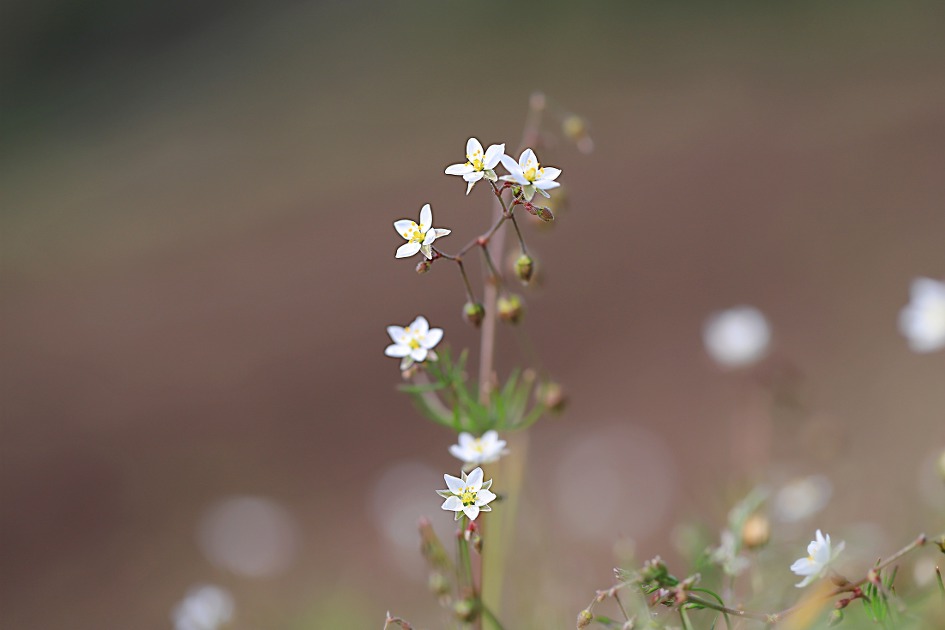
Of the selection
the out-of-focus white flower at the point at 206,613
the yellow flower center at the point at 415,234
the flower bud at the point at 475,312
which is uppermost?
the yellow flower center at the point at 415,234

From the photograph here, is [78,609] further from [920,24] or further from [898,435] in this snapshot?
[920,24]

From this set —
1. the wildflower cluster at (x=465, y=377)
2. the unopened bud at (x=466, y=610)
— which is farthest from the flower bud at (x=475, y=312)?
the unopened bud at (x=466, y=610)

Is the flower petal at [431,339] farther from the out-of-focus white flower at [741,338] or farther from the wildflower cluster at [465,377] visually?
the out-of-focus white flower at [741,338]

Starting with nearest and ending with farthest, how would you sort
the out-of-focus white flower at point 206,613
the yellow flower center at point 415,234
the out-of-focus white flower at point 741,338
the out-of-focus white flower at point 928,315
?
the yellow flower center at point 415,234 < the out-of-focus white flower at point 206,613 < the out-of-focus white flower at point 928,315 < the out-of-focus white flower at point 741,338

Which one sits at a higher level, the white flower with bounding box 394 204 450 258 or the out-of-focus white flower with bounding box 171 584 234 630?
the white flower with bounding box 394 204 450 258

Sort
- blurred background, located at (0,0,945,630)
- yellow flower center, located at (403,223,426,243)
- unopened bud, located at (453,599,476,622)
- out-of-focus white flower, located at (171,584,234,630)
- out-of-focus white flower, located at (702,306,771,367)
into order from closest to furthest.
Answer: unopened bud, located at (453,599,476,622) < yellow flower center, located at (403,223,426,243) < out-of-focus white flower, located at (171,584,234,630) < out-of-focus white flower, located at (702,306,771,367) < blurred background, located at (0,0,945,630)

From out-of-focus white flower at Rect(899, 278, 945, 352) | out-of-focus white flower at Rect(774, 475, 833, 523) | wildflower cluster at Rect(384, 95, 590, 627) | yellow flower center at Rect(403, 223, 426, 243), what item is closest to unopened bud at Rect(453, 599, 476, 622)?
wildflower cluster at Rect(384, 95, 590, 627)

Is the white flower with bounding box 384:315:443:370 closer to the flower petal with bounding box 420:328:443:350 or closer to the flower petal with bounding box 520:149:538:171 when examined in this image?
the flower petal with bounding box 420:328:443:350
